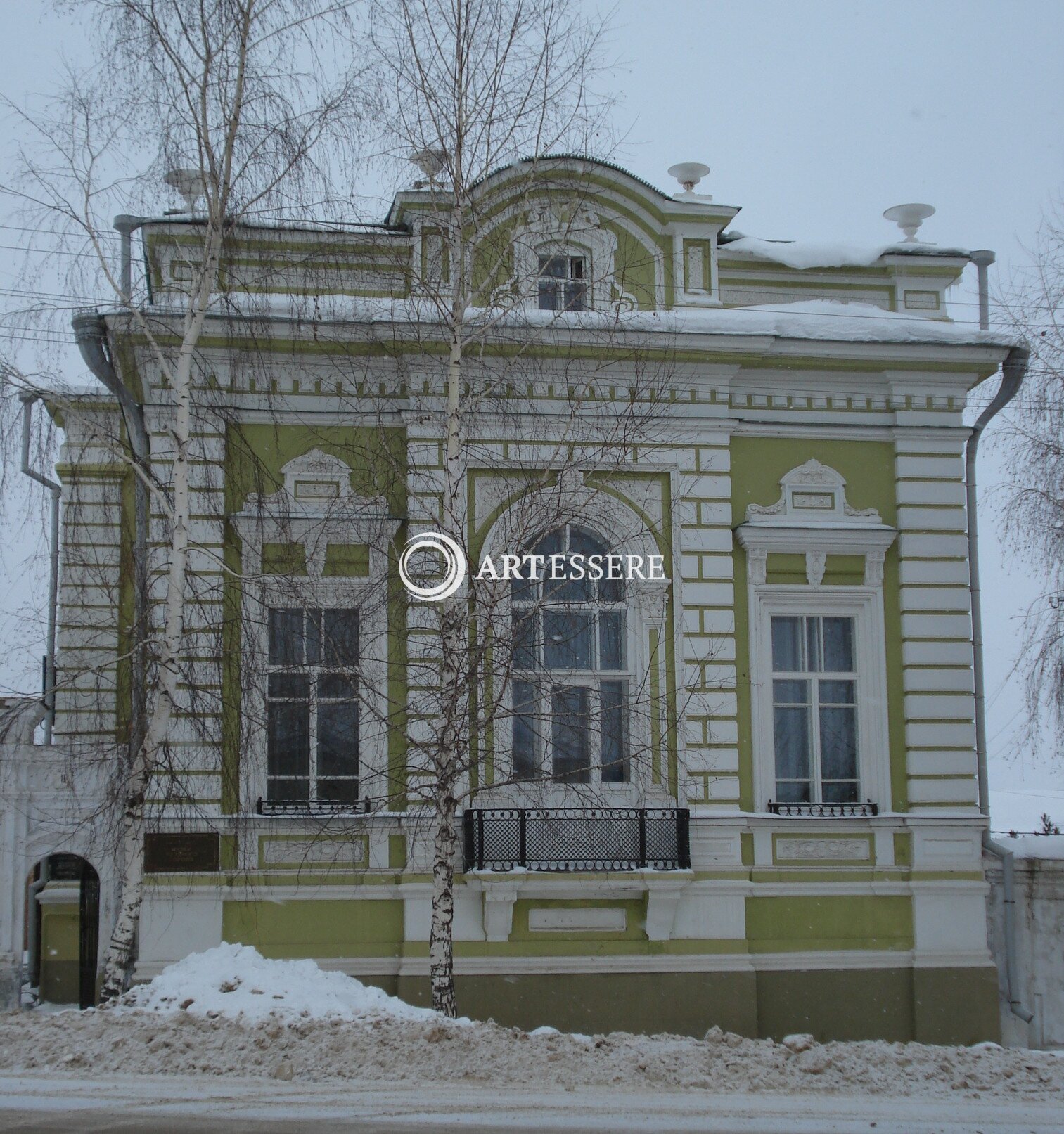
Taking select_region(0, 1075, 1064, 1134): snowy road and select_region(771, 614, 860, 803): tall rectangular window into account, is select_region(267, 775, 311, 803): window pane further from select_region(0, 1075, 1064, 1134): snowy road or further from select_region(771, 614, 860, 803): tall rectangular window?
select_region(771, 614, 860, 803): tall rectangular window

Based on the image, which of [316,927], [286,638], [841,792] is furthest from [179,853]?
[841,792]

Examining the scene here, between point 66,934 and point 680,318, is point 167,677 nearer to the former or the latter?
point 66,934

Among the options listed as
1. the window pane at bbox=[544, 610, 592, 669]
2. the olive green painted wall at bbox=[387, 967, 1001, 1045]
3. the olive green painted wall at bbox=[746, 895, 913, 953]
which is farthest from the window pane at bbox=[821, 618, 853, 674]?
the olive green painted wall at bbox=[387, 967, 1001, 1045]

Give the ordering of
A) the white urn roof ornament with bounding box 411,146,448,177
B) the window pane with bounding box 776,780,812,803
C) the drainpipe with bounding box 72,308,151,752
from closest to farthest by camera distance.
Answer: the drainpipe with bounding box 72,308,151,752 < the white urn roof ornament with bounding box 411,146,448,177 < the window pane with bounding box 776,780,812,803

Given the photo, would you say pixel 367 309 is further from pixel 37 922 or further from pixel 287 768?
pixel 37 922

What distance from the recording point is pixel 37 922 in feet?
46.0

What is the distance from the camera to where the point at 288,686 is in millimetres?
11680

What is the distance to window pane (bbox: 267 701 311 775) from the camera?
1161 cm

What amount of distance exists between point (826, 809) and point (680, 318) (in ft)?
15.2

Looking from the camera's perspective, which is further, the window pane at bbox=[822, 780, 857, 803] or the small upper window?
the small upper window

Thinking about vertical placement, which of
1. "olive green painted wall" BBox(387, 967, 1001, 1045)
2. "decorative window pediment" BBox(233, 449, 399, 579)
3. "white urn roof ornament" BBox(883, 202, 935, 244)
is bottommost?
"olive green painted wall" BBox(387, 967, 1001, 1045)

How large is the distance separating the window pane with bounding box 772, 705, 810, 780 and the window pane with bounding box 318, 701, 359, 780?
12.6 ft

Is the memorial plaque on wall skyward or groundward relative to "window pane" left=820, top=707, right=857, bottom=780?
groundward

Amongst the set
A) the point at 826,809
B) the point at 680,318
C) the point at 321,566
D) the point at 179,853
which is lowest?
the point at 179,853
